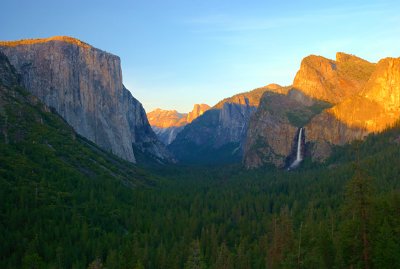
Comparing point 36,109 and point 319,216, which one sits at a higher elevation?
point 36,109

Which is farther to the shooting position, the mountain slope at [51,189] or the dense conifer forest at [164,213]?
the mountain slope at [51,189]

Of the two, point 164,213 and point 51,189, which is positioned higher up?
point 51,189

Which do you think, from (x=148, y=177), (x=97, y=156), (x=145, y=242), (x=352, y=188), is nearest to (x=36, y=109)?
(x=97, y=156)

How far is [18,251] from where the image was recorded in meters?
86.4

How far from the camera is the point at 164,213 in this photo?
131625 millimetres

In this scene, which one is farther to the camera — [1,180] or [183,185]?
[183,185]

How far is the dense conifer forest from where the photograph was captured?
167 ft

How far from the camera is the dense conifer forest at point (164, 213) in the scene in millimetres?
51031

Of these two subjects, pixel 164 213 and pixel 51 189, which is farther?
pixel 164 213

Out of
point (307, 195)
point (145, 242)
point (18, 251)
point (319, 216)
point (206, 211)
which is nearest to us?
point (18, 251)

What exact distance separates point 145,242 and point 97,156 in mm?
80833

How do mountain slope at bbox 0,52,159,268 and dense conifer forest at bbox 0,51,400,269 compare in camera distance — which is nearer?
dense conifer forest at bbox 0,51,400,269

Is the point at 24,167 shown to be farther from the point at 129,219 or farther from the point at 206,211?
the point at 206,211

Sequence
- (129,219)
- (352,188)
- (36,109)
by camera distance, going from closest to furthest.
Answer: (352,188), (129,219), (36,109)
